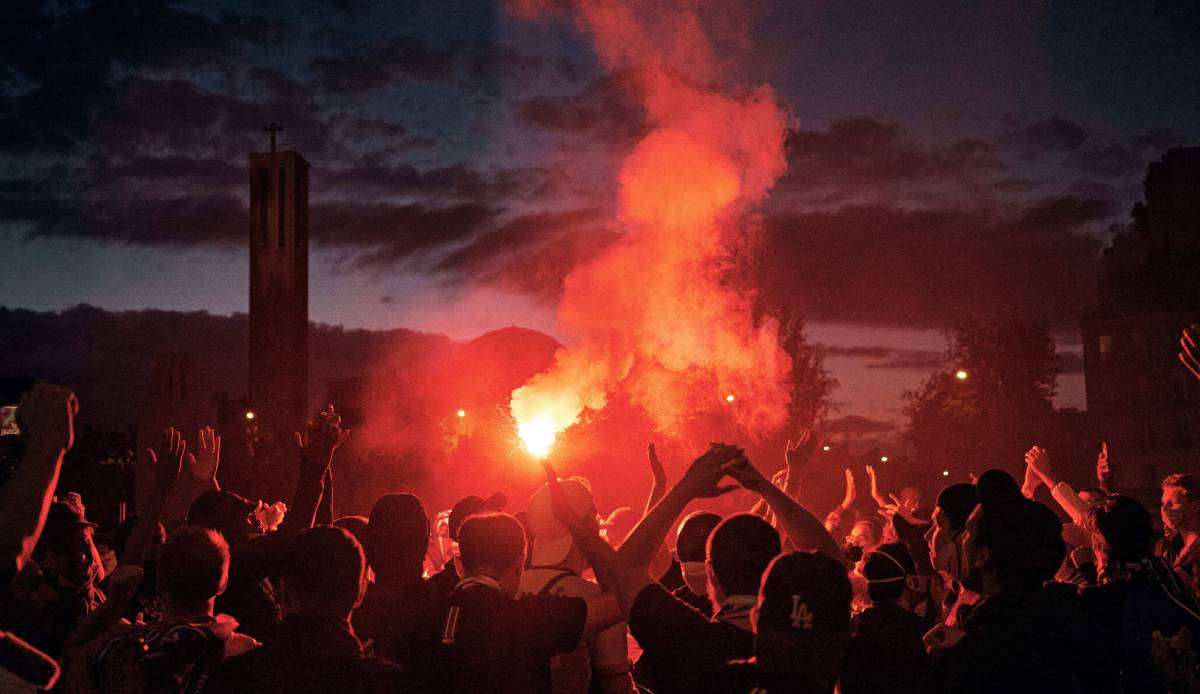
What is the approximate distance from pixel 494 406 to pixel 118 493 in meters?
20.9

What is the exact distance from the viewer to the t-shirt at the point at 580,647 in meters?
4.71

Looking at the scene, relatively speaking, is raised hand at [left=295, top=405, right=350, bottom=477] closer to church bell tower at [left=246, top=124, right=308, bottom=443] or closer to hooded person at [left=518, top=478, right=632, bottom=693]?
hooded person at [left=518, top=478, right=632, bottom=693]

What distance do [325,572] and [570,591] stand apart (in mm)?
1234

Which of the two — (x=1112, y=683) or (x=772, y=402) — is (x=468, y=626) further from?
(x=772, y=402)

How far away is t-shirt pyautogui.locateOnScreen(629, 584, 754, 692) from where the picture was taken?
3.64m

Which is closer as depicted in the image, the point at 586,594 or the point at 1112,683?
the point at 1112,683

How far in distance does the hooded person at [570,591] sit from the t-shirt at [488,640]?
299mm

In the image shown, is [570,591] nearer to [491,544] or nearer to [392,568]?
[491,544]

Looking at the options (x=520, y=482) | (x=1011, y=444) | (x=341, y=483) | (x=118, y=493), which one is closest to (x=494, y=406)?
(x=341, y=483)

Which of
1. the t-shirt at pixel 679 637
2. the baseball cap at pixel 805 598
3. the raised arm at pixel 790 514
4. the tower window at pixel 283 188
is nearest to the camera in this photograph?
the baseball cap at pixel 805 598

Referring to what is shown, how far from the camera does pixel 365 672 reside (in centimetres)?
391

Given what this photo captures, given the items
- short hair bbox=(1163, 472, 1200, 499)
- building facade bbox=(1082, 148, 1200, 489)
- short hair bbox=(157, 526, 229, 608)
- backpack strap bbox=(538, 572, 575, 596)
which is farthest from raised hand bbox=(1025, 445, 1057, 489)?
building facade bbox=(1082, 148, 1200, 489)

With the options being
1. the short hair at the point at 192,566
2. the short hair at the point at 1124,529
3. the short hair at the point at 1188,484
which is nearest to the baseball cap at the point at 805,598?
the short hair at the point at 192,566

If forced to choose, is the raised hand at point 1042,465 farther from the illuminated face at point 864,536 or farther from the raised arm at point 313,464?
the raised arm at point 313,464
